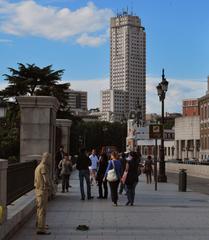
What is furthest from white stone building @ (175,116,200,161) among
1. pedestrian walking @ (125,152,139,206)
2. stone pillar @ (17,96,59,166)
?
pedestrian walking @ (125,152,139,206)

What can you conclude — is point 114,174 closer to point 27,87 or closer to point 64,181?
point 64,181

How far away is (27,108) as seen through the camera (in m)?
19.7

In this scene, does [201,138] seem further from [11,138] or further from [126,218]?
[126,218]

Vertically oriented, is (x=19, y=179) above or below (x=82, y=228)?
above

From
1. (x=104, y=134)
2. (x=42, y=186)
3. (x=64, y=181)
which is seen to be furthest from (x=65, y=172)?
(x=104, y=134)

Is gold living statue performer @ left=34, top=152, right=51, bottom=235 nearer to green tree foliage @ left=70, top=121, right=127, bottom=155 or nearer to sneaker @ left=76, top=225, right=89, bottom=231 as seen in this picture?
sneaker @ left=76, top=225, right=89, bottom=231

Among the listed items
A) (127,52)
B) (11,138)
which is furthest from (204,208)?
(127,52)

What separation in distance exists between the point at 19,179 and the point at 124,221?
3131mm

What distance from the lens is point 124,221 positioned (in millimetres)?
13422

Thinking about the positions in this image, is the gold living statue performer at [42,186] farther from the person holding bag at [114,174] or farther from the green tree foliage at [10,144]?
the green tree foliage at [10,144]

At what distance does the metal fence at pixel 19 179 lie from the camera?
12.9 metres

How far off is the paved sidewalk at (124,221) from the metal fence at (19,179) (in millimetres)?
829

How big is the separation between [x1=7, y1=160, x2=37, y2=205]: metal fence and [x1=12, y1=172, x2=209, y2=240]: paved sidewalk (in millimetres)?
829

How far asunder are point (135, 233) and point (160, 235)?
0.53m
